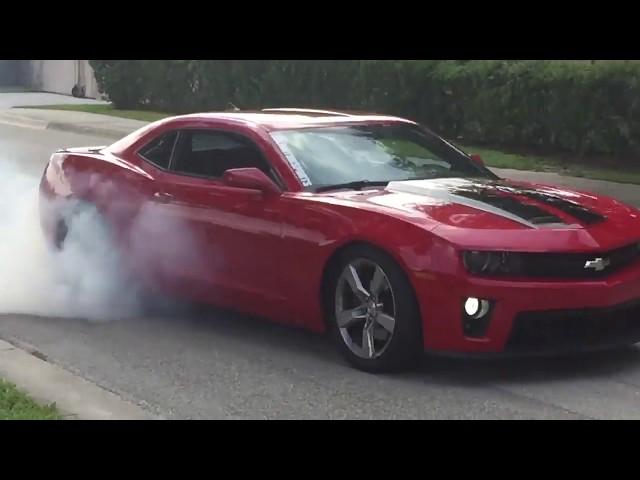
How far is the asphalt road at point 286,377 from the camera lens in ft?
20.6

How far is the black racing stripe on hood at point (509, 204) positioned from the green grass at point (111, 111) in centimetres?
2012

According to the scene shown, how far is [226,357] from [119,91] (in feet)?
81.4

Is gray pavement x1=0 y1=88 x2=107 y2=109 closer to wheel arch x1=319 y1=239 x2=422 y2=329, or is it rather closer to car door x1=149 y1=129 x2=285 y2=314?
car door x1=149 y1=129 x2=285 y2=314

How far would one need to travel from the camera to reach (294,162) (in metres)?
7.64

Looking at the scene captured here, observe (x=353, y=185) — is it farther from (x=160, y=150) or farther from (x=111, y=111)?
(x=111, y=111)

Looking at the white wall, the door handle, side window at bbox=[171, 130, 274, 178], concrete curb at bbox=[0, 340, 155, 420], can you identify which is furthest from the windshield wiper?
the white wall

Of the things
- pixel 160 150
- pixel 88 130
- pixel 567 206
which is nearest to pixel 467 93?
pixel 88 130

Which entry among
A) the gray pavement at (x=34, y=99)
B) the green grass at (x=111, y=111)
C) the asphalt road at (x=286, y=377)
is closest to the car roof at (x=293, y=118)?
the asphalt road at (x=286, y=377)

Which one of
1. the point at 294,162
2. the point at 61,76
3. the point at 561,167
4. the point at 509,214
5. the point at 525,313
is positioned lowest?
the point at 61,76

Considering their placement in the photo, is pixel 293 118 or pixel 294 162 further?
pixel 293 118

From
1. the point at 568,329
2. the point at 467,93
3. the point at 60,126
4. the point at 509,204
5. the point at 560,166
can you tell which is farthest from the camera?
the point at 60,126

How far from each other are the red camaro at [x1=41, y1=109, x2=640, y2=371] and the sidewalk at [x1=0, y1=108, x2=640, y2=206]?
7.54 m

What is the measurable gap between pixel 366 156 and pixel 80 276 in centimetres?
248
